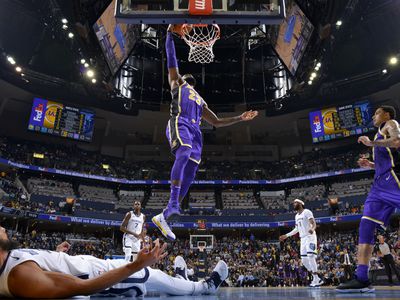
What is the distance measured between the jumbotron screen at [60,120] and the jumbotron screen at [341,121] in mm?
22005

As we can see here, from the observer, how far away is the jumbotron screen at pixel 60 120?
101ft

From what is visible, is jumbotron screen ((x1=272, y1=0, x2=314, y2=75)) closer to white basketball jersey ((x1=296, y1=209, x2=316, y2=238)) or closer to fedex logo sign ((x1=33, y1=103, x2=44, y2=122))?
white basketball jersey ((x1=296, y1=209, x2=316, y2=238))

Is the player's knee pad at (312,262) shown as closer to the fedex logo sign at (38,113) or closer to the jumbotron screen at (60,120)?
the jumbotron screen at (60,120)

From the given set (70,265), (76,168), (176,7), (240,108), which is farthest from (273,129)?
(70,265)

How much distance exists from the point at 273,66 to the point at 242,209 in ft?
44.0

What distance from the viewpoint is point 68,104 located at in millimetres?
32844

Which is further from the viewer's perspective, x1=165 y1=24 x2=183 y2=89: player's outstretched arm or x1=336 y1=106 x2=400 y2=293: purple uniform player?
x1=165 y1=24 x2=183 y2=89: player's outstretched arm

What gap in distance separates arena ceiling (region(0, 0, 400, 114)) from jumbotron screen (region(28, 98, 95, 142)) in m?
1.12

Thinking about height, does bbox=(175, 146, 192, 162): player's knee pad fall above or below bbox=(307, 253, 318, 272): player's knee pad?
above

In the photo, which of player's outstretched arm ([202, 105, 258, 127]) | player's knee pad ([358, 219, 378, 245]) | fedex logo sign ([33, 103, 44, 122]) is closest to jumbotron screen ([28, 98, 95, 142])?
fedex logo sign ([33, 103, 44, 122])

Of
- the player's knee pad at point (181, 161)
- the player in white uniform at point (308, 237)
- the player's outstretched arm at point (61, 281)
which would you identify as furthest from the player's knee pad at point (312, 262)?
the player's outstretched arm at point (61, 281)

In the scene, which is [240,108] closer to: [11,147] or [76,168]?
[76,168]

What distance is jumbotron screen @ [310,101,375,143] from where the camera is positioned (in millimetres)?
30594

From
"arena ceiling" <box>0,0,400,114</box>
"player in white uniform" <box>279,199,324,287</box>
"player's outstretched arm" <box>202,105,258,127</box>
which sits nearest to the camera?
"player's outstretched arm" <box>202,105,258,127</box>
